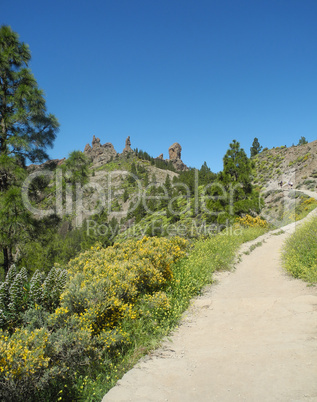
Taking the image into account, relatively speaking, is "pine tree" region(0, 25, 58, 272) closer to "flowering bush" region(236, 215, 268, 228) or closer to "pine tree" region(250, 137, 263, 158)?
"flowering bush" region(236, 215, 268, 228)

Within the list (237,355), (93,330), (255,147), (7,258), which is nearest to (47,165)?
(7,258)

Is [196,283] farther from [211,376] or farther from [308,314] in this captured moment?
[211,376]

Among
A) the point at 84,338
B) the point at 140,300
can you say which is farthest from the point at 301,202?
the point at 84,338

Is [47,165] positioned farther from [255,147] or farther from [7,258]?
[255,147]

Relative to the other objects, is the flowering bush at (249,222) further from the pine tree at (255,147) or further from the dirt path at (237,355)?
the pine tree at (255,147)

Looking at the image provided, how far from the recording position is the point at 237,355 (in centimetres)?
383

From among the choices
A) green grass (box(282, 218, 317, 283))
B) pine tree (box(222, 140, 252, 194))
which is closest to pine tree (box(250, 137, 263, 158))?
pine tree (box(222, 140, 252, 194))

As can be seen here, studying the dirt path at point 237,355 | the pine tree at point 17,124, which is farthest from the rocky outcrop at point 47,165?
the dirt path at point 237,355

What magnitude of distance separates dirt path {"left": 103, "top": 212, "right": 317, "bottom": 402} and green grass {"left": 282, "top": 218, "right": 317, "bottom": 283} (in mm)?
452

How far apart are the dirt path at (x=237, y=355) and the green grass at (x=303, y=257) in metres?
0.45

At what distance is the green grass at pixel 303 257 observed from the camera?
6840 mm

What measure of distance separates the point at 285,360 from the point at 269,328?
1.20 m

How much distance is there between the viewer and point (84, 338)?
3.46 m

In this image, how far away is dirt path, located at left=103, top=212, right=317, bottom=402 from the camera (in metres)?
3.03
